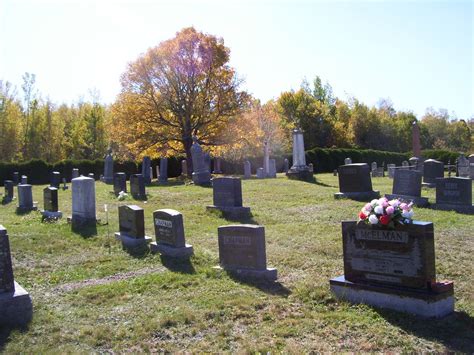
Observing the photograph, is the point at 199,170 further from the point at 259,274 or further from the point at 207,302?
the point at 207,302

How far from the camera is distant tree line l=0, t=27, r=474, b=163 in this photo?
3319 centimetres

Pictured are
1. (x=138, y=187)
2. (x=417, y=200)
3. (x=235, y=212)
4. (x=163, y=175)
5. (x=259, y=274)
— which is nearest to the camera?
(x=259, y=274)

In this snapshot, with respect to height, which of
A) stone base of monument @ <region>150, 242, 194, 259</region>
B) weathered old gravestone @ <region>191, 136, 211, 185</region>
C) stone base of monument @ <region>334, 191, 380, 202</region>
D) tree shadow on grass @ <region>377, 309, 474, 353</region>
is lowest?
tree shadow on grass @ <region>377, 309, 474, 353</region>

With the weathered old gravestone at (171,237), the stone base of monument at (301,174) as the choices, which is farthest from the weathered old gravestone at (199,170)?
the weathered old gravestone at (171,237)

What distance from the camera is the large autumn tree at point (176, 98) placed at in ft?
108

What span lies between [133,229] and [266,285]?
13.3ft

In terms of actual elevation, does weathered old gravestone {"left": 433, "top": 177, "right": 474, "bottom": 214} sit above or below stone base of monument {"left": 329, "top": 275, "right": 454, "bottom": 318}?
above

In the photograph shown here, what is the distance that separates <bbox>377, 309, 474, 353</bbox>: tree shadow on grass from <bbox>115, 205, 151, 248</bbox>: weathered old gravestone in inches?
222

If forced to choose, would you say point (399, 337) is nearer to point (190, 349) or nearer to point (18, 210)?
point (190, 349)

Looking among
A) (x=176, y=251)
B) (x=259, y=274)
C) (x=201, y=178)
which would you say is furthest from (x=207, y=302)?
(x=201, y=178)

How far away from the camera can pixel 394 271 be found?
251 inches

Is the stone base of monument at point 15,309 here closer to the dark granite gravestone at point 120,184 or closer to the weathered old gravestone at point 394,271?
the weathered old gravestone at point 394,271

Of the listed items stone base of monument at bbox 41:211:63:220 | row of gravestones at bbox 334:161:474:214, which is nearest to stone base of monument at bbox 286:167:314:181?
row of gravestones at bbox 334:161:474:214

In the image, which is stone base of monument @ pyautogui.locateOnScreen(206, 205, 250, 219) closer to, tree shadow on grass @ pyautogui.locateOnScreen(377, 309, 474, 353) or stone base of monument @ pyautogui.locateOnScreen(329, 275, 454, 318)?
stone base of monument @ pyautogui.locateOnScreen(329, 275, 454, 318)
